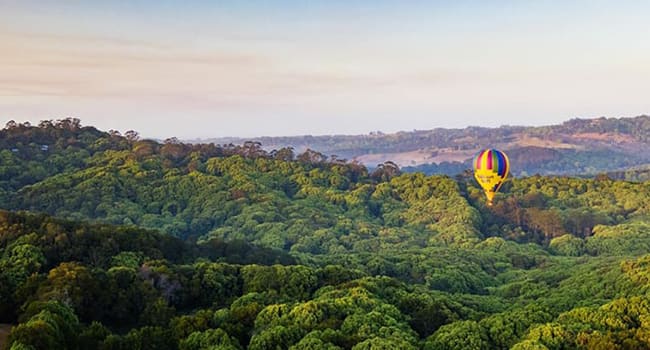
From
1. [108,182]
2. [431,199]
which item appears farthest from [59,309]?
[431,199]

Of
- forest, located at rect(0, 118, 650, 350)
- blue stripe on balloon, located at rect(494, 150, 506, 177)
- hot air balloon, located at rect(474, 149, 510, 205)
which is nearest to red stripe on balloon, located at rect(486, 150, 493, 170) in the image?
hot air balloon, located at rect(474, 149, 510, 205)

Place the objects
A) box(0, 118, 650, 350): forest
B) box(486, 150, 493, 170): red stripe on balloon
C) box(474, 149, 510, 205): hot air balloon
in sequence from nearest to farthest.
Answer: box(0, 118, 650, 350): forest, box(486, 150, 493, 170): red stripe on balloon, box(474, 149, 510, 205): hot air balloon

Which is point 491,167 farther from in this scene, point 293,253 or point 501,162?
point 293,253

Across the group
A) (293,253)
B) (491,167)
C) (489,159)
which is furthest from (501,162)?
(293,253)

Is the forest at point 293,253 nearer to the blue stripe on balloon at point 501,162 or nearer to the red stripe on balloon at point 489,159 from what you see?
the blue stripe on balloon at point 501,162

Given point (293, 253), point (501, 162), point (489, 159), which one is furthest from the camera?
point (501, 162)

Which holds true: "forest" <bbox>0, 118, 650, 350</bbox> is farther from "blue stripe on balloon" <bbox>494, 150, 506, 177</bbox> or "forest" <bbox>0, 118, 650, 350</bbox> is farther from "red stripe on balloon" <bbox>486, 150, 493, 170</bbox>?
"red stripe on balloon" <bbox>486, 150, 493, 170</bbox>

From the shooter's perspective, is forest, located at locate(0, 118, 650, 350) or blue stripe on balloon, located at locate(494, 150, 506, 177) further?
blue stripe on balloon, located at locate(494, 150, 506, 177)

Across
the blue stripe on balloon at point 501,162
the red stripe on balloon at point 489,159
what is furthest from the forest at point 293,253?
the red stripe on balloon at point 489,159
